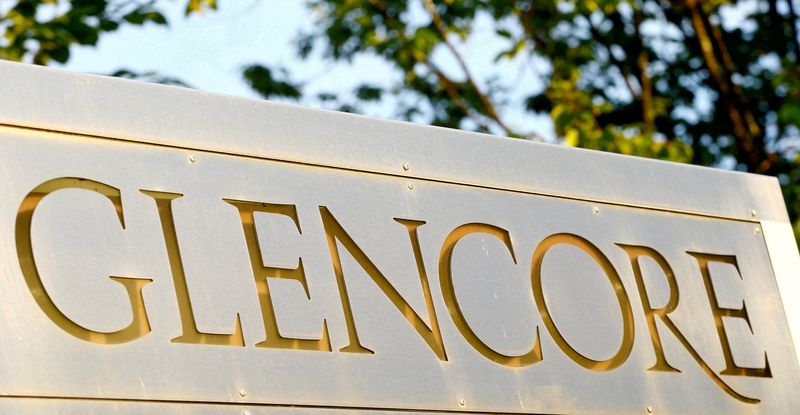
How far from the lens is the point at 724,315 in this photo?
8.28 ft

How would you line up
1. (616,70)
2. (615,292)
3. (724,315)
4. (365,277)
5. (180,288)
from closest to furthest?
1. (180,288)
2. (365,277)
3. (615,292)
4. (724,315)
5. (616,70)

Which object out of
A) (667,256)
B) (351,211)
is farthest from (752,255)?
(351,211)

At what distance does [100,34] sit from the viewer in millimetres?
5457

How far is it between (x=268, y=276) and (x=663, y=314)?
2.79ft

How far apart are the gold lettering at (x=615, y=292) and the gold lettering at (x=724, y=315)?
0.68ft

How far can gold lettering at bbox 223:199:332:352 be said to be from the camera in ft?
6.62

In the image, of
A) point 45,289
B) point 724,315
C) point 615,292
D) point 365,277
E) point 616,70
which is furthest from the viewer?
point 616,70

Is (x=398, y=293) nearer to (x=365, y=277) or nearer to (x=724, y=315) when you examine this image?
(x=365, y=277)

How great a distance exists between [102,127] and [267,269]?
350 millimetres

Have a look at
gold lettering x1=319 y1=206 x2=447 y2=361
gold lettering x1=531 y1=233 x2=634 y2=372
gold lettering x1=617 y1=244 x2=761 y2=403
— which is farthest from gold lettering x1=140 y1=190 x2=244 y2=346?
gold lettering x1=617 y1=244 x2=761 y2=403

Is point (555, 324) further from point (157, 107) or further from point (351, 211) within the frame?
point (157, 107)

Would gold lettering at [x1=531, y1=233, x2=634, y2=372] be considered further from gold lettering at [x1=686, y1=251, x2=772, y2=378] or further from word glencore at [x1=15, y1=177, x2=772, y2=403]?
gold lettering at [x1=686, y1=251, x2=772, y2=378]

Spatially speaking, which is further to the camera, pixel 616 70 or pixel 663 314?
pixel 616 70

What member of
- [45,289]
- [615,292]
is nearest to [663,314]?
[615,292]
